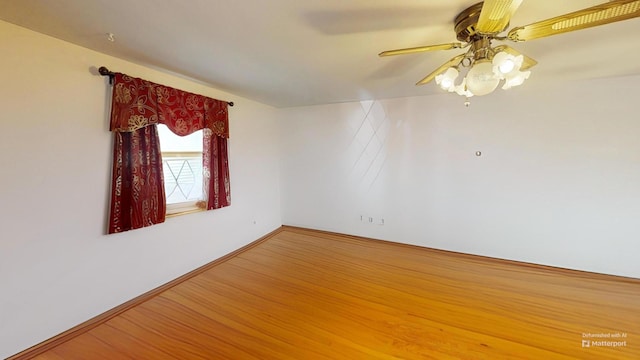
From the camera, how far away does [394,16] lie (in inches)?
53.2

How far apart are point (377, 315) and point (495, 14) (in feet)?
7.23

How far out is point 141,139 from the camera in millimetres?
2086

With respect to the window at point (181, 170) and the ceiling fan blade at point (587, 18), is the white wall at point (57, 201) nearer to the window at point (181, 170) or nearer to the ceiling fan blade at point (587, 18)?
the window at point (181, 170)

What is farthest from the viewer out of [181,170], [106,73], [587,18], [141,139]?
[181,170]

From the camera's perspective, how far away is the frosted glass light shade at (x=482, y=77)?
118 cm

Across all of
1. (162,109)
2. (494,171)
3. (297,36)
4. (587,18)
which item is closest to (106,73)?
(162,109)

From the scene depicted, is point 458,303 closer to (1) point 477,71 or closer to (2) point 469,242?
(2) point 469,242

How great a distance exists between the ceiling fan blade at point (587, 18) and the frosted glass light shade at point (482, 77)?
18 centimetres

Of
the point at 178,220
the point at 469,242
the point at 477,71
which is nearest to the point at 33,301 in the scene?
the point at 178,220

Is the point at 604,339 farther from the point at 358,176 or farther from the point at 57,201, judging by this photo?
the point at 57,201

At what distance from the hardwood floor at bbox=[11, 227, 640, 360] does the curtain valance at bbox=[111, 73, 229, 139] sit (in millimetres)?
1740

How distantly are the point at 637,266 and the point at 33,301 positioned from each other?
18.5ft

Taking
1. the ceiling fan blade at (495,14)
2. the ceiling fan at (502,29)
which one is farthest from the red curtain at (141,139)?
the ceiling fan blade at (495,14)

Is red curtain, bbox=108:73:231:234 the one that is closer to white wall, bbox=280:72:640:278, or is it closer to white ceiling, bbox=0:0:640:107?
white ceiling, bbox=0:0:640:107
